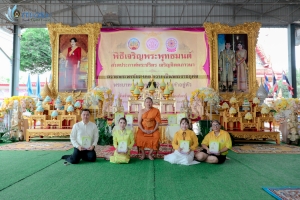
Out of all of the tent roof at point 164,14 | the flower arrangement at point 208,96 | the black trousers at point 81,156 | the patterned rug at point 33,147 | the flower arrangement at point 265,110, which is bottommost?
the patterned rug at point 33,147

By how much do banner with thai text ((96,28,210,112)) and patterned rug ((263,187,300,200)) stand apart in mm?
6004

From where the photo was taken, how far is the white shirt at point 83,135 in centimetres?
324

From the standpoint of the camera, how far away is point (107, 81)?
8188 mm

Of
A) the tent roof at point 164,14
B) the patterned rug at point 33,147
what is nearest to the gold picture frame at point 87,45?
the tent roof at point 164,14

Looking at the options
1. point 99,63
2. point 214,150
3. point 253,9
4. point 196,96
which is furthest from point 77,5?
point 214,150

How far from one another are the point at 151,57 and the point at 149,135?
5.02m

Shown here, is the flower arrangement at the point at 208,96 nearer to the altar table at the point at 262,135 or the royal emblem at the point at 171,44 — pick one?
the altar table at the point at 262,135

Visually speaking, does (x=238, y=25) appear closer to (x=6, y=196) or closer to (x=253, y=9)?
(x=253, y=9)

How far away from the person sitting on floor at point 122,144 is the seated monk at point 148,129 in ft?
0.90

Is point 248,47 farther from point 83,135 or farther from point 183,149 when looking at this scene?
point 83,135

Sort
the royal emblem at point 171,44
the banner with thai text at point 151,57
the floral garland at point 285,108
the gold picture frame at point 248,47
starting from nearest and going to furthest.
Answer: the floral garland at point 285,108
the gold picture frame at point 248,47
the banner with thai text at point 151,57
the royal emblem at point 171,44

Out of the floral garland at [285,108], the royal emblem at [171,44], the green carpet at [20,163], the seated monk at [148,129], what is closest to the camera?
the green carpet at [20,163]

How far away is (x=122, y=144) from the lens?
328cm

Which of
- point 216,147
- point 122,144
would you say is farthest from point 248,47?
point 122,144
